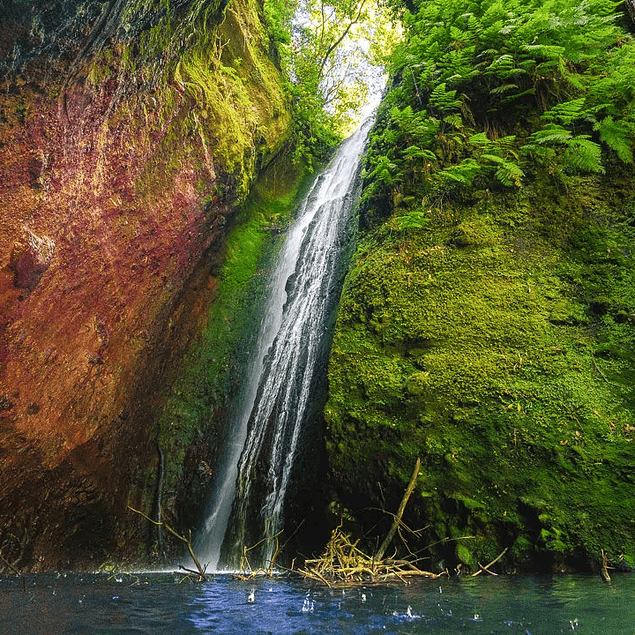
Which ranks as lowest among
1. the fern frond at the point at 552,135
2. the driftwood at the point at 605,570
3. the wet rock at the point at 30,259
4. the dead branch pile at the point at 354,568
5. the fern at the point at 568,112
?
the dead branch pile at the point at 354,568

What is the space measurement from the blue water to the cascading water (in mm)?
1373

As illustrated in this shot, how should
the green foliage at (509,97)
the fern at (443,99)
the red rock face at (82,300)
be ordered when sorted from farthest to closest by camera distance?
the fern at (443,99), the green foliage at (509,97), the red rock face at (82,300)

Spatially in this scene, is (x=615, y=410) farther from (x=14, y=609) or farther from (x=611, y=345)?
(x=14, y=609)

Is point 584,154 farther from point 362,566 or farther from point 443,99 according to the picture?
point 362,566

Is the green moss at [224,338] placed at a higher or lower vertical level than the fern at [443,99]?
lower

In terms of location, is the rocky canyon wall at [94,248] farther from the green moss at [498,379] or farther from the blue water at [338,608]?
the green moss at [498,379]

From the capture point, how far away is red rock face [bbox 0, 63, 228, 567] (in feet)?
16.8

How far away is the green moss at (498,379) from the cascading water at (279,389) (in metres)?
1.39

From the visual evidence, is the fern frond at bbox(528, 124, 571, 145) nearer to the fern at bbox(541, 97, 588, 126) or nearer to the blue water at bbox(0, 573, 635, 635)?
the fern at bbox(541, 97, 588, 126)

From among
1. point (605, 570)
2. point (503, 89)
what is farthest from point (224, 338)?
point (605, 570)

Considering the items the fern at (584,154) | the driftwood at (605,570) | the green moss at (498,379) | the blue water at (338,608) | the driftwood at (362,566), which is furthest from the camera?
the fern at (584,154)

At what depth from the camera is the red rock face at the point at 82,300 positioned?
512cm

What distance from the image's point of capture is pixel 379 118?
9.61 meters

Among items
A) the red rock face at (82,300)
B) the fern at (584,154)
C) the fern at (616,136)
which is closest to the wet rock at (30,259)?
the red rock face at (82,300)
